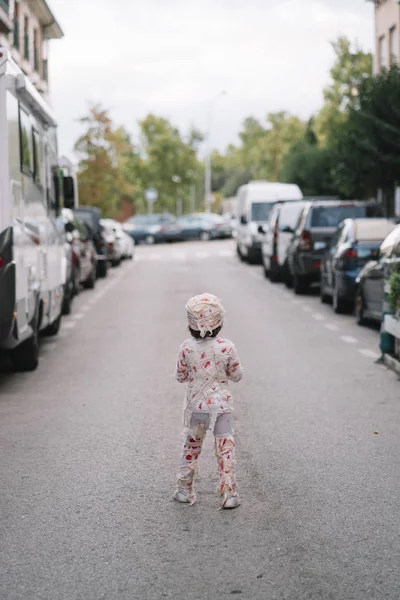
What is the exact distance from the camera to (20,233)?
11.0 meters

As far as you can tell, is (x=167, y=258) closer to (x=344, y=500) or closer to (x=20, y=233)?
(x=20, y=233)

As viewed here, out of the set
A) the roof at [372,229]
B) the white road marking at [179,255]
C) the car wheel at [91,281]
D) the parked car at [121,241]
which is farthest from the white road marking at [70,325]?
the white road marking at [179,255]

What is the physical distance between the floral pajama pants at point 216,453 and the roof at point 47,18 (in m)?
43.1

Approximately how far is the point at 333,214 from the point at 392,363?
10.7 meters

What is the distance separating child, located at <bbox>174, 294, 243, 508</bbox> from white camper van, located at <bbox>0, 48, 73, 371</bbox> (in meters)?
4.36

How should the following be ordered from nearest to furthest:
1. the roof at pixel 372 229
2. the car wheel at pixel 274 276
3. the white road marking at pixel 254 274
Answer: the roof at pixel 372 229 → the car wheel at pixel 274 276 → the white road marking at pixel 254 274

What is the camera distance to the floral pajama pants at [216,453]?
240 inches

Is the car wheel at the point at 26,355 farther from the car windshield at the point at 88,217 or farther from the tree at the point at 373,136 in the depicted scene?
the tree at the point at 373,136

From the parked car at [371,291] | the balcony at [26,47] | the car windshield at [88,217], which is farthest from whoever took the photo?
the balcony at [26,47]

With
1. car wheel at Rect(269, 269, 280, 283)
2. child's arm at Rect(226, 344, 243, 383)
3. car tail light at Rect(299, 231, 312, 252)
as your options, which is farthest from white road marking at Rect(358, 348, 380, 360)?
car wheel at Rect(269, 269, 280, 283)

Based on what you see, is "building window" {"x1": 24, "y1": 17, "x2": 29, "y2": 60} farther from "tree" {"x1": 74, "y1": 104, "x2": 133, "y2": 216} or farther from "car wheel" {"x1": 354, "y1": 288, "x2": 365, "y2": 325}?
"car wheel" {"x1": 354, "y1": 288, "x2": 365, "y2": 325}

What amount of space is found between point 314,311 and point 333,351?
5.88 m

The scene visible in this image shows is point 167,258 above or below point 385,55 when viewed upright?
below

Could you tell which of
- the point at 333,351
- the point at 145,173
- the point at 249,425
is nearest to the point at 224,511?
the point at 249,425
